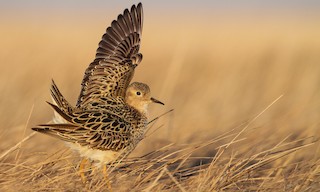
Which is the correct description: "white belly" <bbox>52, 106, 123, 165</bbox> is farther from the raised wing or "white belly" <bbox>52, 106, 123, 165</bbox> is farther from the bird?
the raised wing

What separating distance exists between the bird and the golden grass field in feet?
0.80

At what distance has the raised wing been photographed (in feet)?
27.6

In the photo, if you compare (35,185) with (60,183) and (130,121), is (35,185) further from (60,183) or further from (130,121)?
(130,121)

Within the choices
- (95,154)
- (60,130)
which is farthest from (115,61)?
(60,130)

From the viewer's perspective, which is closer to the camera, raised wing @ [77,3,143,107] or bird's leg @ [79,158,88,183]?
bird's leg @ [79,158,88,183]

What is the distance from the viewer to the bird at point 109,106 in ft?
23.8

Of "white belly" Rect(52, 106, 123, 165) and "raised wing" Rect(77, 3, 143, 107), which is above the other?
"raised wing" Rect(77, 3, 143, 107)

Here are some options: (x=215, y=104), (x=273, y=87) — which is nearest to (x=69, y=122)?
(x=215, y=104)

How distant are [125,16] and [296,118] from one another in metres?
3.58

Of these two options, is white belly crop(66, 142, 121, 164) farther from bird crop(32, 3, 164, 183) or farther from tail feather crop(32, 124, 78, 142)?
tail feather crop(32, 124, 78, 142)

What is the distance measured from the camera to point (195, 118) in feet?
38.8

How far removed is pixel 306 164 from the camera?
720cm

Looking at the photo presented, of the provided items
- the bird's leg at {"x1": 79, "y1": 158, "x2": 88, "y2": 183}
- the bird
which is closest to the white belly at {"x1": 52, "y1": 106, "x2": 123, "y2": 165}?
the bird

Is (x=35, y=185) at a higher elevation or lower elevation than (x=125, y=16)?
lower
